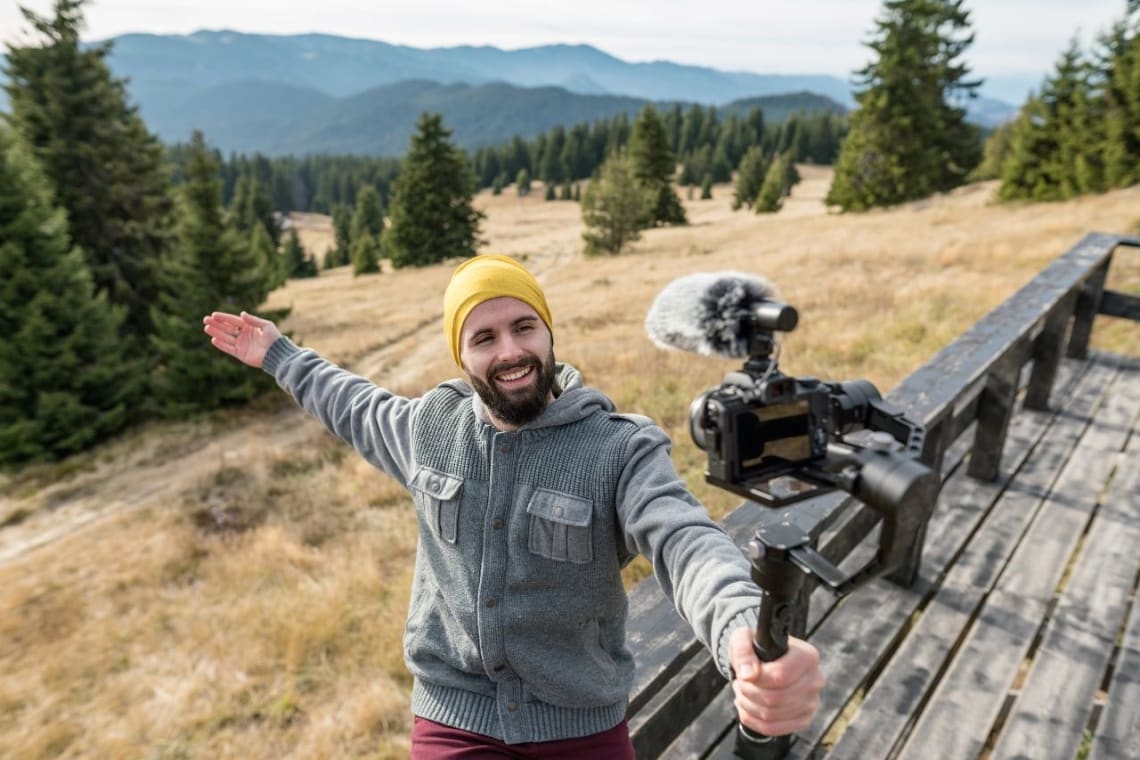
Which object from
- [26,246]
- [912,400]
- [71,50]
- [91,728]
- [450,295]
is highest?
[71,50]

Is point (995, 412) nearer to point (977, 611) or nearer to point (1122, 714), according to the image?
point (977, 611)

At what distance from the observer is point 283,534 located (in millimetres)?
8609

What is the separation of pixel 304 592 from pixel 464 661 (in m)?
5.29

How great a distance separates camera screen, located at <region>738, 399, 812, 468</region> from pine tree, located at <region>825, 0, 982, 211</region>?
38.1m

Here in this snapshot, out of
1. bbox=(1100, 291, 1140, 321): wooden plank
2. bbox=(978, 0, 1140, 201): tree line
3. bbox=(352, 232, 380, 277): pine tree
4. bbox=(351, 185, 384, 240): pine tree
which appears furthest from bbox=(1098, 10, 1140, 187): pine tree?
bbox=(351, 185, 384, 240): pine tree

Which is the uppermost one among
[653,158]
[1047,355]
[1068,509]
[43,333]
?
[653,158]

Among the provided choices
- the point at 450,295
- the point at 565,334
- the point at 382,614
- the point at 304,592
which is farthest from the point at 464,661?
the point at 565,334

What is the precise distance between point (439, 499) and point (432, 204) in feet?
129

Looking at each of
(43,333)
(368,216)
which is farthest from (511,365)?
(368,216)

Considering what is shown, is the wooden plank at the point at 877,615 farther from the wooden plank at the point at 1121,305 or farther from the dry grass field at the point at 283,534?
the wooden plank at the point at 1121,305

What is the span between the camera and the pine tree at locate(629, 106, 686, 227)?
46406 mm

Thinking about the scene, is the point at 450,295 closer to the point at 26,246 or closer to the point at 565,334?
the point at 565,334

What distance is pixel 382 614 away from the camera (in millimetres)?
6016

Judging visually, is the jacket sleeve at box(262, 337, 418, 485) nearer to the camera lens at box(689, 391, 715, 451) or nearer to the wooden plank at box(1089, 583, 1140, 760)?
the camera lens at box(689, 391, 715, 451)
